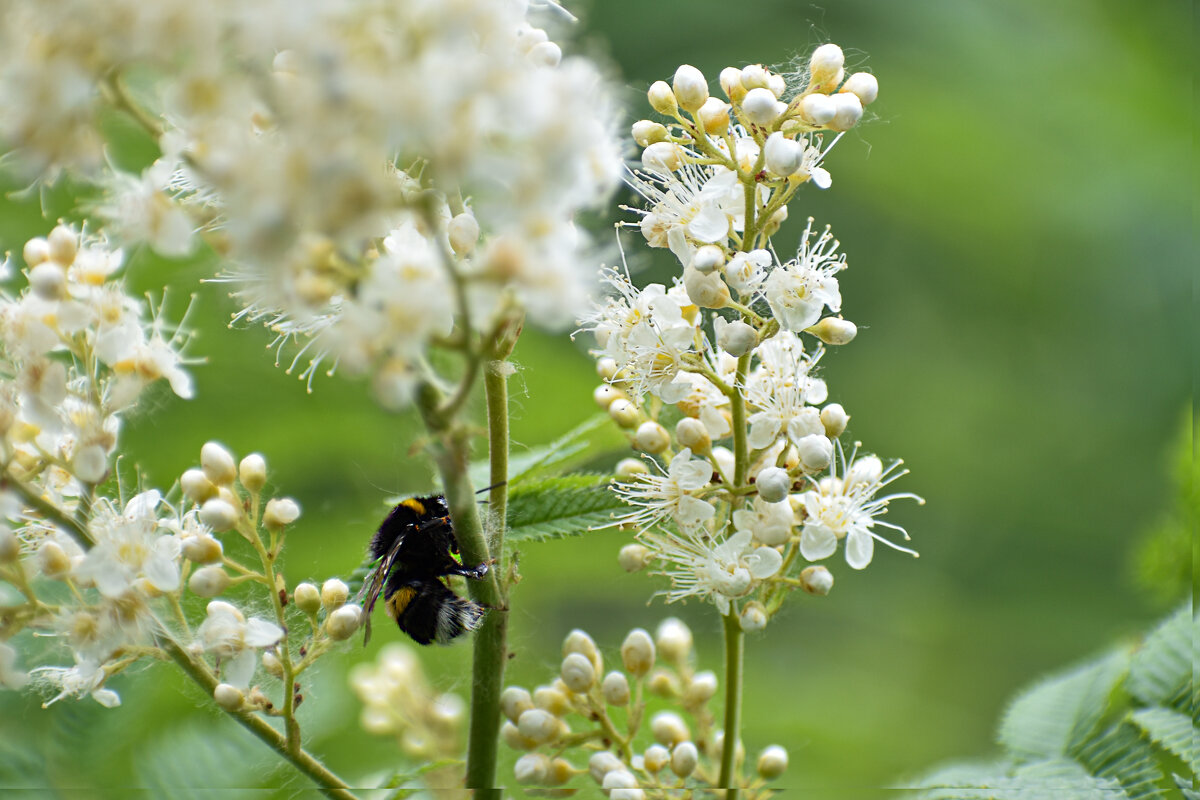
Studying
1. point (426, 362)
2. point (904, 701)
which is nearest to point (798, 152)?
point (426, 362)

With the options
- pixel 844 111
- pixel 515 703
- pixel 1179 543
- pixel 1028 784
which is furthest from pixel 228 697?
pixel 1179 543

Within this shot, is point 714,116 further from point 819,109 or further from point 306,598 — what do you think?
point 306,598

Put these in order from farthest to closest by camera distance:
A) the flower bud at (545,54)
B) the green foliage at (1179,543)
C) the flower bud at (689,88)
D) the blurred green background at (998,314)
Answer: the blurred green background at (998,314) → the green foliage at (1179,543) → the flower bud at (689,88) → the flower bud at (545,54)

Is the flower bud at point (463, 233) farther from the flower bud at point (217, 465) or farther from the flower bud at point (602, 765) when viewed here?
the flower bud at point (602, 765)

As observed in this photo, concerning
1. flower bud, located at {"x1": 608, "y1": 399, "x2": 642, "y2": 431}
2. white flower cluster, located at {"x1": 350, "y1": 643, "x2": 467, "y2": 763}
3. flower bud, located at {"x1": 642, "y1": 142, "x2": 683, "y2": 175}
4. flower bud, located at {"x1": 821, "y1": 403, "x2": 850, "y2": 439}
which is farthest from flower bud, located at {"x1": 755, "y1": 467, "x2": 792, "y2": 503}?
white flower cluster, located at {"x1": 350, "y1": 643, "x2": 467, "y2": 763}

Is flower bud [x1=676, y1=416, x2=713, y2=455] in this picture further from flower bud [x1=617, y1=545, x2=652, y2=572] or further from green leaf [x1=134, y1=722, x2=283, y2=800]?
green leaf [x1=134, y1=722, x2=283, y2=800]

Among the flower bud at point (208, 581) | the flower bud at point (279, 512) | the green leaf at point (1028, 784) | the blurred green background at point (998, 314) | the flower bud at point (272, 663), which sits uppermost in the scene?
the blurred green background at point (998, 314)

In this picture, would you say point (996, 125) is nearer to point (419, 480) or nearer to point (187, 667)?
point (419, 480)

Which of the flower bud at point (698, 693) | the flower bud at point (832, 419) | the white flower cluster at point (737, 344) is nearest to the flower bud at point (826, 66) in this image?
the white flower cluster at point (737, 344)
